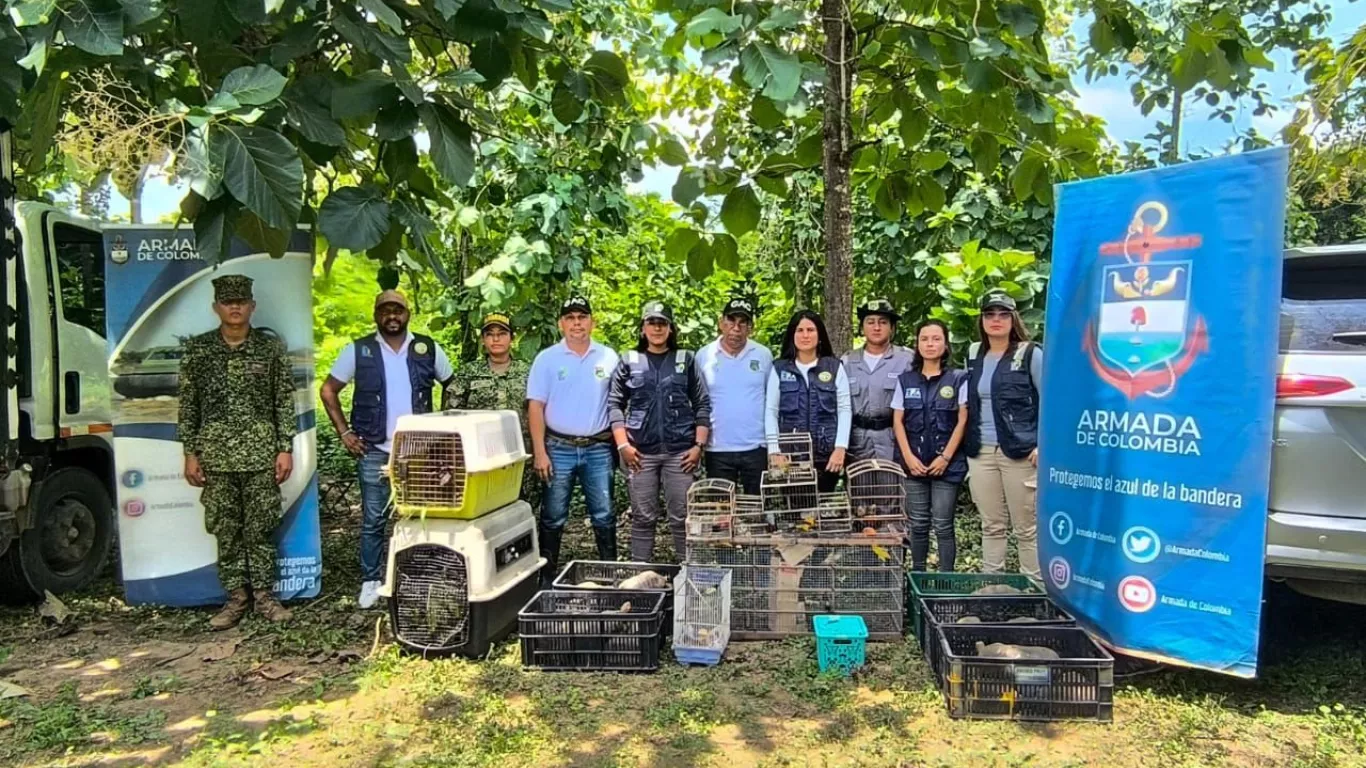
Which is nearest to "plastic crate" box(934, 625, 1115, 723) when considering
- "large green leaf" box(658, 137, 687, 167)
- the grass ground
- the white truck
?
the grass ground

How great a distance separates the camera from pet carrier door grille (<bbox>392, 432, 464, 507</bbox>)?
413 centimetres

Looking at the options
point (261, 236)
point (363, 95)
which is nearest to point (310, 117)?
point (363, 95)

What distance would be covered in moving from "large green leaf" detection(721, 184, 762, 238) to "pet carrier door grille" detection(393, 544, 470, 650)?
208cm

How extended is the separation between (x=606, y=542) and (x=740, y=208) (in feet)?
6.96

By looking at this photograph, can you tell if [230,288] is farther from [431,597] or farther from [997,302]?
[997,302]

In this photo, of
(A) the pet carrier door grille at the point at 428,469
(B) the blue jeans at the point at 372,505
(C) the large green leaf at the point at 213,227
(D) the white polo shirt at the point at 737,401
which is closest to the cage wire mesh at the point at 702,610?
(D) the white polo shirt at the point at 737,401

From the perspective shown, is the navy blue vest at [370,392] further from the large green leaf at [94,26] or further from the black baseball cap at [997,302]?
the black baseball cap at [997,302]

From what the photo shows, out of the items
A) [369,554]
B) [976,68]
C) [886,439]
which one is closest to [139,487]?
[369,554]

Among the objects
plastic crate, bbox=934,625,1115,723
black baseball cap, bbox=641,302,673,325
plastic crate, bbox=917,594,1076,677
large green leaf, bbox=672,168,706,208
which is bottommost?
plastic crate, bbox=934,625,1115,723

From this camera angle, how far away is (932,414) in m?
4.77

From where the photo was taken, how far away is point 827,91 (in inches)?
187

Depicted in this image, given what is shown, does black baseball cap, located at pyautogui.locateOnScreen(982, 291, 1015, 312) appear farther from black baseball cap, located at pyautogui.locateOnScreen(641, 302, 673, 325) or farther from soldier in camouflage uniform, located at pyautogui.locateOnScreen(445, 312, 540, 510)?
soldier in camouflage uniform, located at pyautogui.locateOnScreen(445, 312, 540, 510)

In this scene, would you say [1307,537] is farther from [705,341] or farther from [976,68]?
[705,341]

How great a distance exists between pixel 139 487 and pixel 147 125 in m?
3.22
